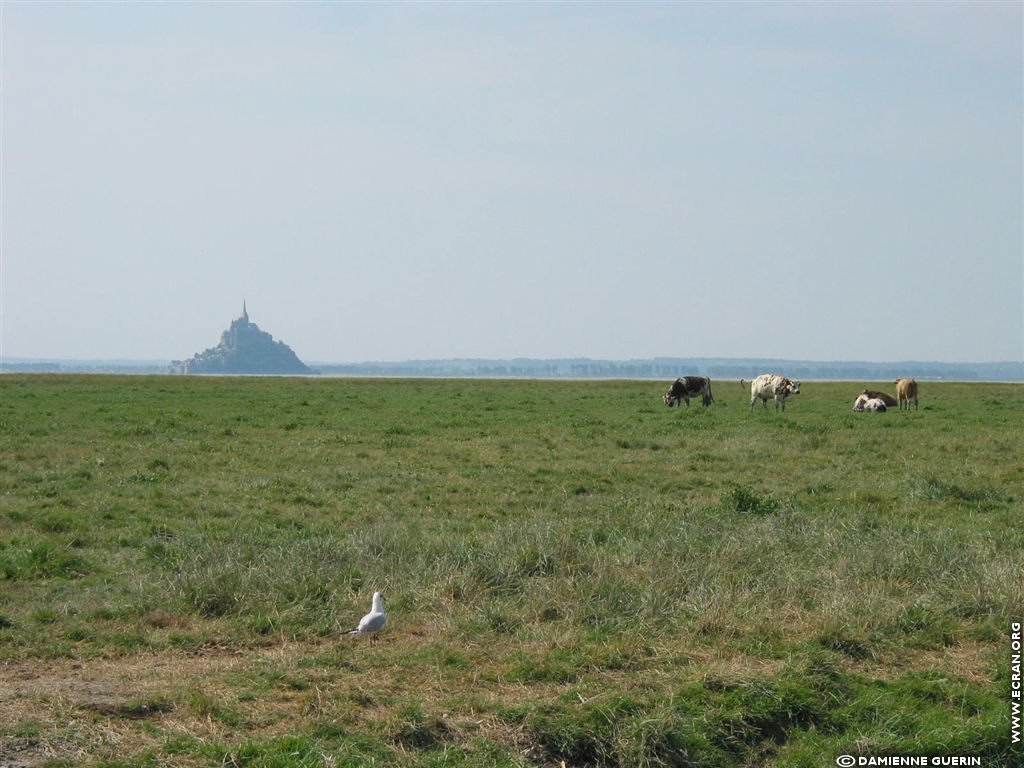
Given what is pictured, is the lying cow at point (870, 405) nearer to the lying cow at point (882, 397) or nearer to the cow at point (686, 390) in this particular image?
the lying cow at point (882, 397)

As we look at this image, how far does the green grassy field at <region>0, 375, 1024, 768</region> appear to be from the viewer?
6.59 meters

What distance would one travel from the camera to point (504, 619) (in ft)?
27.9

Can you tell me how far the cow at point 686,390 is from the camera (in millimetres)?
38031

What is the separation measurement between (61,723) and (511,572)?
426cm

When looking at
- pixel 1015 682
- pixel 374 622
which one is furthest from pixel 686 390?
pixel 374 622

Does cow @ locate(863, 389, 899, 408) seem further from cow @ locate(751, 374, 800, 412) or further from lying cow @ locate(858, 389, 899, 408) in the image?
cow @ locate(751, 374, 800, 412)

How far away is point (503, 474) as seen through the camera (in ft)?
57.6

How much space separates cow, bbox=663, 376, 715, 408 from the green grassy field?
2087cm

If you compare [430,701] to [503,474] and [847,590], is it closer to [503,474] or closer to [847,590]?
[847,590]

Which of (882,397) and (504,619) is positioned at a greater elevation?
(882,397)

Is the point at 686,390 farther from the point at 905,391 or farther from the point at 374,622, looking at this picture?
the point at 374,622

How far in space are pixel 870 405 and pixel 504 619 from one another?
96.0ft

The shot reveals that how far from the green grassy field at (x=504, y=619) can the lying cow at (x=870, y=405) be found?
18450 mm

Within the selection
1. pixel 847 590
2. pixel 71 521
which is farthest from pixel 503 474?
pixel 847 590
